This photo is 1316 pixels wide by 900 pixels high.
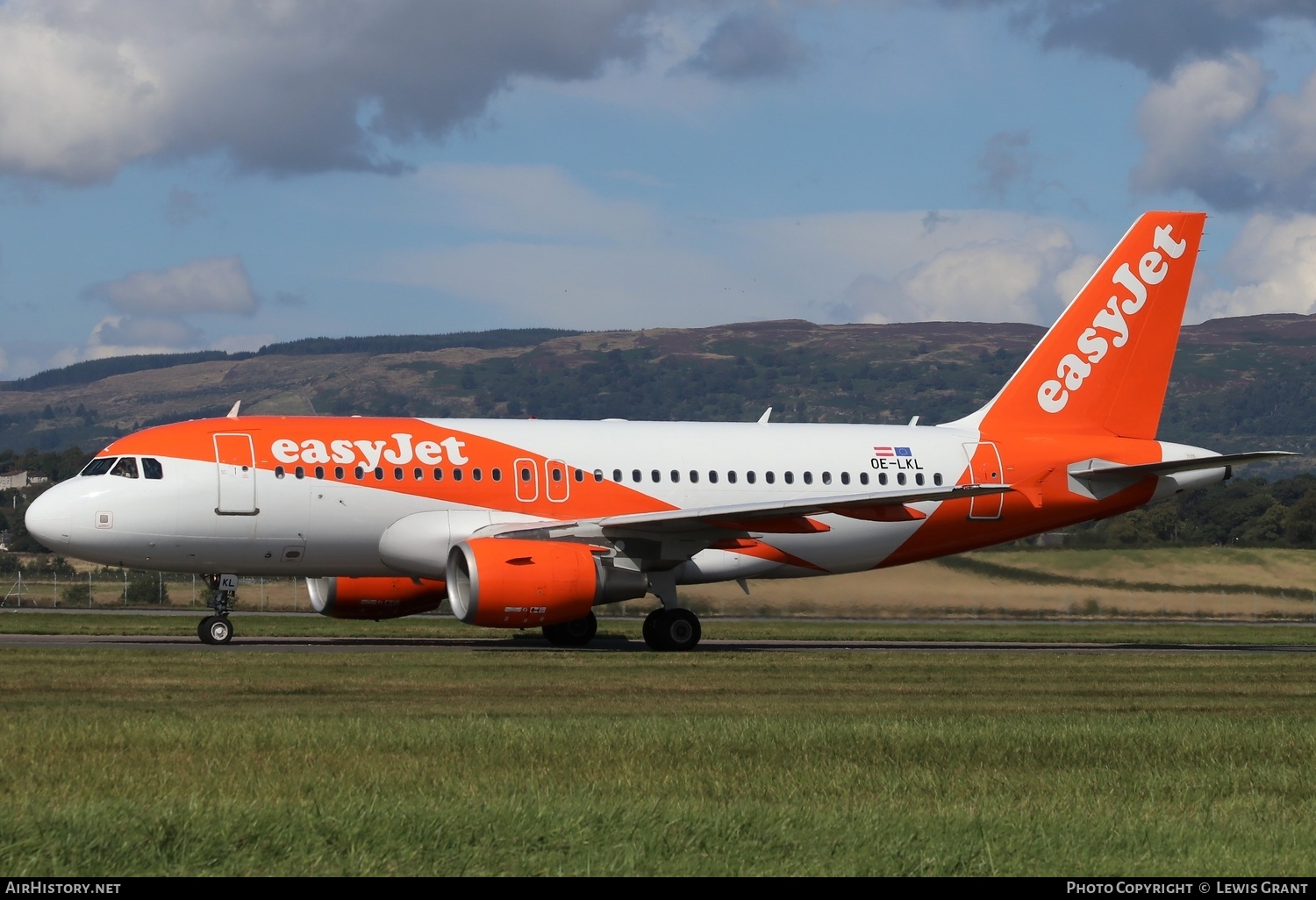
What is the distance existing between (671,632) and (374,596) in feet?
20.7

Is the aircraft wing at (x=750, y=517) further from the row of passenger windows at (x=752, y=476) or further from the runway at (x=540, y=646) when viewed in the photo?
the runway at (x=540, y=646)

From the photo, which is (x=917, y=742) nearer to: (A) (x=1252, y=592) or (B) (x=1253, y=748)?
(B) (x=1253, y=748)

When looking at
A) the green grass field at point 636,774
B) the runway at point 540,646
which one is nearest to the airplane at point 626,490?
the runway at point 540,646

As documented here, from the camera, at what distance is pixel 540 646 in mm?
31406

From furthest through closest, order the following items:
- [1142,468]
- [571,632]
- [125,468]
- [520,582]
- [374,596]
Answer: [1142,468]
[374,596]
[571,632]
[125,468]
[520,582]

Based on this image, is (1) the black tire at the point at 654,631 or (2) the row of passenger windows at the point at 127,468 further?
(1) the black tire at the point at 654,631

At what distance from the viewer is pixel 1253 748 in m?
15.2

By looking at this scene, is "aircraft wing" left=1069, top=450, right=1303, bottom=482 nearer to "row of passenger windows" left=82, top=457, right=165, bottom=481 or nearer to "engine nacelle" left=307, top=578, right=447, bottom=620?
"engine nacelle" left=307, top=578, right=447, bottom=620

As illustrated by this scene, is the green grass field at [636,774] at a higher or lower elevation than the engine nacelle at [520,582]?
lower

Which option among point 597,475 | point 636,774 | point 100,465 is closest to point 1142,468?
point 597,475

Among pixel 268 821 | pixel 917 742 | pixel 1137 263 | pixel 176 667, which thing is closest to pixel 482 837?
pixel 268 821

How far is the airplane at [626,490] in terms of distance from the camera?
94.9 feet

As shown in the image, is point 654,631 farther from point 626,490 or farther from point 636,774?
point 636,774

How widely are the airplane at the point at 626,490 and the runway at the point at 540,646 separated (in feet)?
2.86
